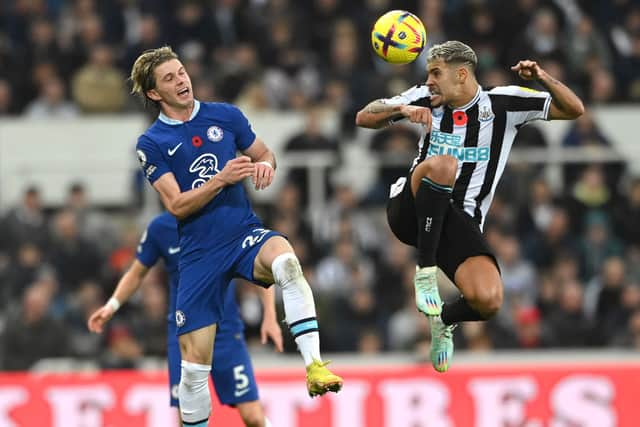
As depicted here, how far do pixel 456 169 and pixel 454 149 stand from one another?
0.17 metres

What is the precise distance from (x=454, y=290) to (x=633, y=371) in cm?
220

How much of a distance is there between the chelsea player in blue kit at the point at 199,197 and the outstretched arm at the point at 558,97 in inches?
67.0

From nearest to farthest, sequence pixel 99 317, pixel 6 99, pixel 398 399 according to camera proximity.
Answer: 1. pixel 99 317
2. pixel 398 399
3. pixel 6 99

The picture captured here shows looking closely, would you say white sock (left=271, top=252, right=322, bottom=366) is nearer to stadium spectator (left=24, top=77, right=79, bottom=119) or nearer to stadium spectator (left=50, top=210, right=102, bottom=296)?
stadium spectator (left=50, top=210, right=102, bottom=296)

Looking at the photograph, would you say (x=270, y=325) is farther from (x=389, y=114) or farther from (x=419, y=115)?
(x=419, y=115)

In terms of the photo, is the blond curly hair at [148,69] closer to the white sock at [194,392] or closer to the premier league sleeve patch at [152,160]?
the premier league sleeve patch at [152,160]

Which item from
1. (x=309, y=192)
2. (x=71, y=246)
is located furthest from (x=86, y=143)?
(x=309, y=192)

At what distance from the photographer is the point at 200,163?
938 centimetres

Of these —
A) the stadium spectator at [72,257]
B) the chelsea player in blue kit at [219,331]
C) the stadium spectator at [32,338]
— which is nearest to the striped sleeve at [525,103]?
the chelsea player in blue kit at [219,331]

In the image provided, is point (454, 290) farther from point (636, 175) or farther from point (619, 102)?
point (619, 102)

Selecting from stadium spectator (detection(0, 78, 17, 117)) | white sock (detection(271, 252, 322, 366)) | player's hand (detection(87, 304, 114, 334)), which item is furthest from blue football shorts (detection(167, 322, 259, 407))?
stadium spectator (detection(0, 78, 17, 117))

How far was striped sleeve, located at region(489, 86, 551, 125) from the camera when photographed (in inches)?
377

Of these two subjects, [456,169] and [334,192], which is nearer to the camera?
[456,169]

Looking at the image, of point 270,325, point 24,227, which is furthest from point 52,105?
point 270,325
